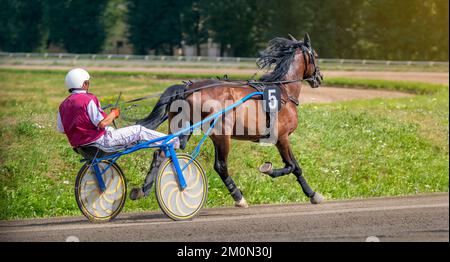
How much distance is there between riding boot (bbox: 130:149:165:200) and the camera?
8891 millimetres

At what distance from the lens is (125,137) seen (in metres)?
8.74

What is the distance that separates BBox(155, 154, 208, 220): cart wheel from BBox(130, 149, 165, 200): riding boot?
343 millimetres

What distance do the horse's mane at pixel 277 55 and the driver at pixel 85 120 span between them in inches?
103

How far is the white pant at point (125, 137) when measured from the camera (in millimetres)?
8641

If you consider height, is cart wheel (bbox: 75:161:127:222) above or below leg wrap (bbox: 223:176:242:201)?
above

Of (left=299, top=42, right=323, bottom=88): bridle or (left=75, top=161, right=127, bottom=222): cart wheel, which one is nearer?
(left=75, top=161, right=127, bottom=222): cart wheel

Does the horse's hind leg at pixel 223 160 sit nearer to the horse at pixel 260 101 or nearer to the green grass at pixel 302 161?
the horse at pixel 260 101

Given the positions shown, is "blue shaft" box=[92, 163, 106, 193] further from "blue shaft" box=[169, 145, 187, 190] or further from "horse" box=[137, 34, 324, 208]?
"horse" box=[137, 34, 324, 208]

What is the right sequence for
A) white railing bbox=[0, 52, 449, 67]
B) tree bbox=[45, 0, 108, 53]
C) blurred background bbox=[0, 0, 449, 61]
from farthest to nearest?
white railing bbox=[0, 52, 449, 67], blurred background bbox=[0, 0, 449, 61], tree bbox=[45, 0, 108, 53]

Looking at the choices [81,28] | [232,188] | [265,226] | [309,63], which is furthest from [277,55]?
[81,28]

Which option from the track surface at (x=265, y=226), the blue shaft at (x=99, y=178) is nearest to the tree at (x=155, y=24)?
the track surface at (x=265, y=226)

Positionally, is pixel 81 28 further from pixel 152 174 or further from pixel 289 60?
pixel 152 174

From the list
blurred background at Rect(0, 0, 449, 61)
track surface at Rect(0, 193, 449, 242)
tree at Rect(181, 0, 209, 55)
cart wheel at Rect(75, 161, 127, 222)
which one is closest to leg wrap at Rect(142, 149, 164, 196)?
cart wheel at Rect(75, 161, 127, 222)
